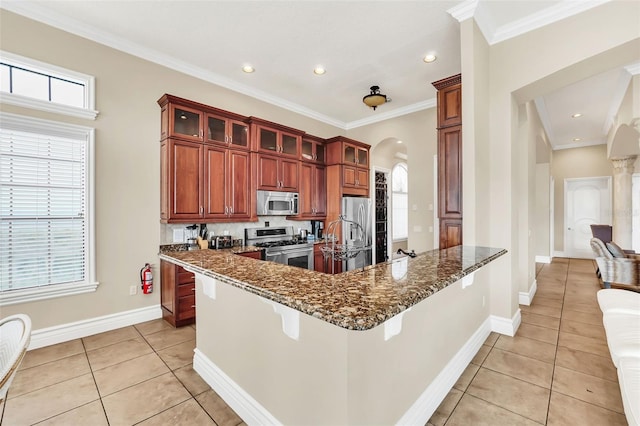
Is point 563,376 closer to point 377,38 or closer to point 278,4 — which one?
point 377,38

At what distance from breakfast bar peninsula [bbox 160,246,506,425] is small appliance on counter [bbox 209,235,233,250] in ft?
5.31

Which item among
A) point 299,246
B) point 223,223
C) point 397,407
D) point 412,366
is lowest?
point 397,407

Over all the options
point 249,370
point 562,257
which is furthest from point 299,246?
A: point 562,257

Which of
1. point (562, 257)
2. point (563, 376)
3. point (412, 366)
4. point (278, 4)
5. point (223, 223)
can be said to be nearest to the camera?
point (412, 366)

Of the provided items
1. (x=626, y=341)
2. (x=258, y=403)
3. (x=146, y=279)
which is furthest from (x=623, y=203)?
(x=146, y=279)

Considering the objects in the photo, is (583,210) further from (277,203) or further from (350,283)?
(350,283)

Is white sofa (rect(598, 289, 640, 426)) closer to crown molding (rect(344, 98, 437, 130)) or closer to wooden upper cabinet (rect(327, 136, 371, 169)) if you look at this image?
crown molding (rect(344, 98, 437, 130))

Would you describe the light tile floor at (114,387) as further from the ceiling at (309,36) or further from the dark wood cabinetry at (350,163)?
the dark wood cabinetry at (350,163)

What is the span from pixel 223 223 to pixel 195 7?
8.62 feet

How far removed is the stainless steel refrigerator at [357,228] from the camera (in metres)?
5.34

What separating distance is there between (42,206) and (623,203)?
10.7 meters

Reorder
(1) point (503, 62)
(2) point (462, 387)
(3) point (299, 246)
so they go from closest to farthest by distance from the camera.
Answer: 1. (2) point (462, 387)
2. (1) point (503, 62)
3. (3) point (299, 246)

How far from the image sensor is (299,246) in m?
4.59

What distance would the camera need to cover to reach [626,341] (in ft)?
5.96
